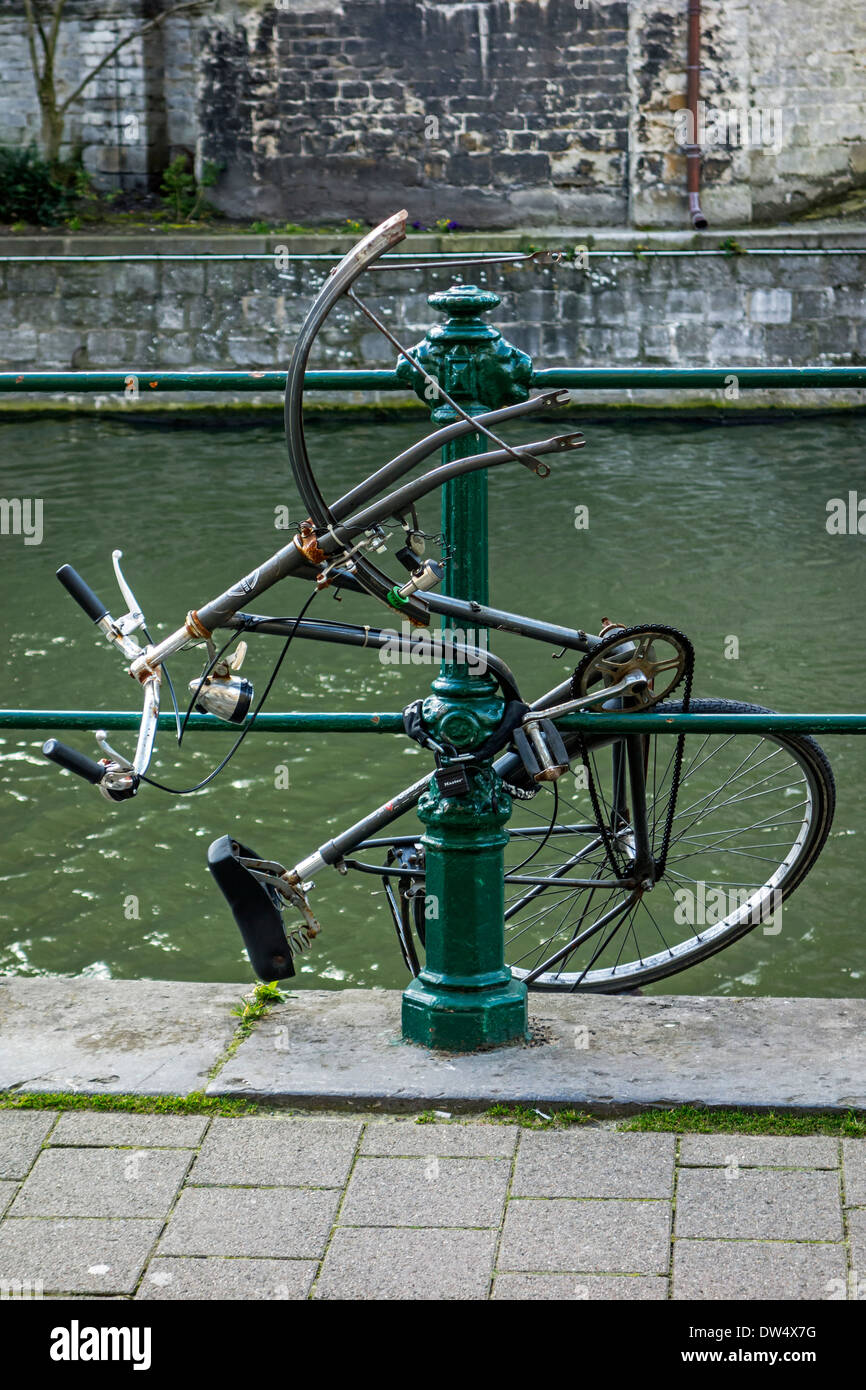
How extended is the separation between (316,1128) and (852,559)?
691cm

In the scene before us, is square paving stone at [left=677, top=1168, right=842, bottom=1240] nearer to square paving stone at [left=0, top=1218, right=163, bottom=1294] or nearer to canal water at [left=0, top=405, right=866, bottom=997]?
square paving stone at [left=0, top=1218, right=163, bottom=1294]

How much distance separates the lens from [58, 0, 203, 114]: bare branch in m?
16.4

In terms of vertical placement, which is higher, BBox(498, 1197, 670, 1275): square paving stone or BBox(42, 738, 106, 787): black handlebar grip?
BBox(42, 738, 106, 787): black handlebar grip

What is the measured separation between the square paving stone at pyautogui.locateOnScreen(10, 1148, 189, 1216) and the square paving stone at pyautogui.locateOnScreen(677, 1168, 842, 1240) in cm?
73

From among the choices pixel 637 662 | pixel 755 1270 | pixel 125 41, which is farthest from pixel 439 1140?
pixel 125 41

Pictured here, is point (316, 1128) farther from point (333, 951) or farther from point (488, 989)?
point (333, 951)

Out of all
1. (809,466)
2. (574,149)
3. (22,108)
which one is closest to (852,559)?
(809,466)

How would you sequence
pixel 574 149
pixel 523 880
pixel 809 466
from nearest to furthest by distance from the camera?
pixel 523 880 < pixel 809 466 < pixel 574 149

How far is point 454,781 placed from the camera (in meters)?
2.66

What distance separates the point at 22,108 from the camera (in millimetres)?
17234

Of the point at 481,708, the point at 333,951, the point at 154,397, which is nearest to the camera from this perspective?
the point at 481,708

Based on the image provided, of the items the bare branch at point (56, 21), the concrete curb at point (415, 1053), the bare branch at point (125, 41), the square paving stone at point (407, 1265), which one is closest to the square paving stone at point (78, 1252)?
the square paving stone at point (407, 1265)

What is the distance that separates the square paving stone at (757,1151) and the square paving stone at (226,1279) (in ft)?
1.97

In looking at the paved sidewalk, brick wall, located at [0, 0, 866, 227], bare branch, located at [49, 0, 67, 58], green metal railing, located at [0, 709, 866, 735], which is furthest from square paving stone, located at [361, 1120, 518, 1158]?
bare branch, located at [49, 0, 67, 58]
